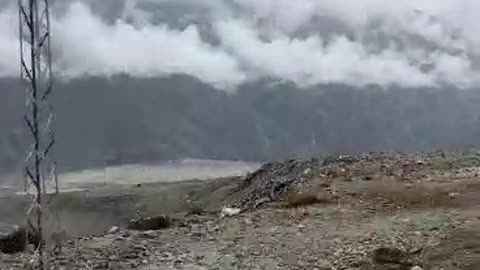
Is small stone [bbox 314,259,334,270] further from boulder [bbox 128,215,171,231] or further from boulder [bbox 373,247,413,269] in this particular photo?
boulder [bbox 128,215,171,231]

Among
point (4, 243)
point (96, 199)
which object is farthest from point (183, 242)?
point (96, 199)

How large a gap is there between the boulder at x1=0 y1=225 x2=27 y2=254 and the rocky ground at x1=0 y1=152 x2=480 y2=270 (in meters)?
2.28

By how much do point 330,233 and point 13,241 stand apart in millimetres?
7905

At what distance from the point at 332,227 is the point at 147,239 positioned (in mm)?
3806

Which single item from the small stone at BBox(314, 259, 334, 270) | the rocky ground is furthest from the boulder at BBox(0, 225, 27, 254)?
the small stone at BBox(314, 259, 334, 270)

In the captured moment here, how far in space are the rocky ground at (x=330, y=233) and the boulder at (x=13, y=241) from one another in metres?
2.28

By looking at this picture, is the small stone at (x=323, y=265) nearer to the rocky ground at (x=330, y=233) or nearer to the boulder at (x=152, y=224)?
the rocky ground at (x=330, y=233)

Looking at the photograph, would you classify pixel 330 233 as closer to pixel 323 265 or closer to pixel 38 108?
pixel 323 265

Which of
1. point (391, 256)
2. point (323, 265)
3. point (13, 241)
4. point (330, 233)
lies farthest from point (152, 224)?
point (391, 256)

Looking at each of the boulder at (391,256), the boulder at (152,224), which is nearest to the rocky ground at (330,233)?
the boulder at (391,256)

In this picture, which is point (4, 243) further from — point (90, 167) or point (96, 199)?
point (90, 167)

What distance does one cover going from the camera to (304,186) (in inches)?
910

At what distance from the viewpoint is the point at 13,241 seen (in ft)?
69.3

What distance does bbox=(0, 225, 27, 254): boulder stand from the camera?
20.5m
